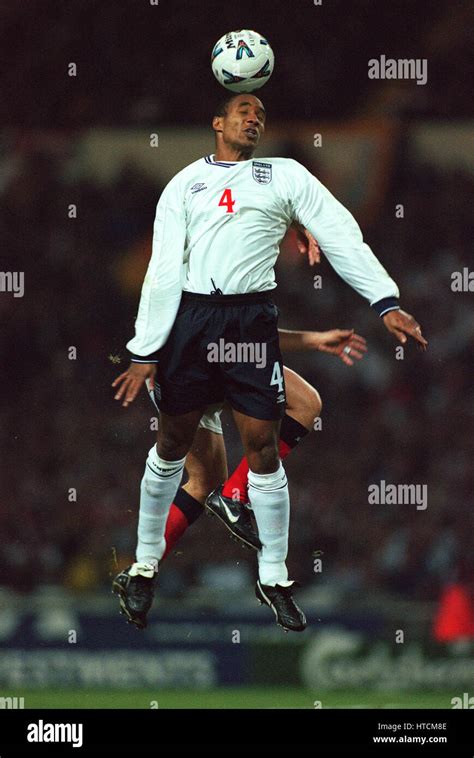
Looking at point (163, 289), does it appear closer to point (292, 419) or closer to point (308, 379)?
point (292, 419)

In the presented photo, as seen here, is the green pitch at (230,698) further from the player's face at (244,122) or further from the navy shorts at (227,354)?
the player's face at (244,122)

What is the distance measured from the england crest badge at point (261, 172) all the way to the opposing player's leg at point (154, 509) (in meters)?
1.22

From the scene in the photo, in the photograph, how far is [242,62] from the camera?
7211 mm

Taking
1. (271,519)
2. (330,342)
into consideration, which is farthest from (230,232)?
(271,519)

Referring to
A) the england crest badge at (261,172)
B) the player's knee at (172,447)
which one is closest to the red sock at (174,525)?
the player's knee at (172,447)

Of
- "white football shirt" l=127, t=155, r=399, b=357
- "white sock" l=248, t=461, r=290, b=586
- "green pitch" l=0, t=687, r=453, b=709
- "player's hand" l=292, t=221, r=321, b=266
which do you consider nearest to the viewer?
"white football shirt" l=127, t=155, r=399, b=357

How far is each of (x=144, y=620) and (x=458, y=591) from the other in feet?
11.9

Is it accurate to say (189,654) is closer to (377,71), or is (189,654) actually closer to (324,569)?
(324,569)

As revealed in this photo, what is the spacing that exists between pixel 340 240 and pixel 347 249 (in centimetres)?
6

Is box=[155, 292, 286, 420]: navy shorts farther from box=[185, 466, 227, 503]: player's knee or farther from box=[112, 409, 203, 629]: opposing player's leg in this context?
box=[185, 466, 227, 503]: player's knee

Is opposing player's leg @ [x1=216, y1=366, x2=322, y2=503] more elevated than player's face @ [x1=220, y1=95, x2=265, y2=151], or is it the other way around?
player's face @ [x1=220, y1=95, x2=265, y2=151]

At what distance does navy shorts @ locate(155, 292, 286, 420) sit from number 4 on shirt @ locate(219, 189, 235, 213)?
0.44 meters

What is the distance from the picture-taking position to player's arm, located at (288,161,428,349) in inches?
273

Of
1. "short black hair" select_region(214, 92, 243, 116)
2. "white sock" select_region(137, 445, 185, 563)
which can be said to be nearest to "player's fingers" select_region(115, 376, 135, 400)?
"white sock" select_region(137, 445, 185, 563)
